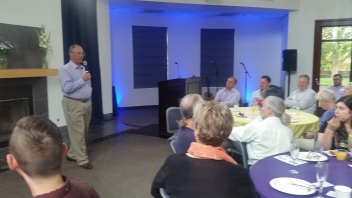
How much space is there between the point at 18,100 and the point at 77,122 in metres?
1.66

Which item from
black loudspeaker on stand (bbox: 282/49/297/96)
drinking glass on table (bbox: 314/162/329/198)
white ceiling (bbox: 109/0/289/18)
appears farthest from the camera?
black loudspeaker on stand (bbox: 282/49/297/96)

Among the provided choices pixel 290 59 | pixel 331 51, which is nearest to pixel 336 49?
pixel 331 51

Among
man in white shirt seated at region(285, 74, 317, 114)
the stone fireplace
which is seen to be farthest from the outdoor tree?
the stone fireplace

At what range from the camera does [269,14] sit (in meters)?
8.48

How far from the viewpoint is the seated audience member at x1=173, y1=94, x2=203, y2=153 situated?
2334mm

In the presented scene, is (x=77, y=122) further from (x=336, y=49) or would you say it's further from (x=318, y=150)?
(x=336, y=49)

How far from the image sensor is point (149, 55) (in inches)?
352

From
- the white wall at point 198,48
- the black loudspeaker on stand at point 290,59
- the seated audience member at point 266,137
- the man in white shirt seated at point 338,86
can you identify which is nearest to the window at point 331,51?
the black loudspeaker on stand at point 290,59

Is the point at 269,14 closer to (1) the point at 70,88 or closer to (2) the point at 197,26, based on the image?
(2) the point at 197,26

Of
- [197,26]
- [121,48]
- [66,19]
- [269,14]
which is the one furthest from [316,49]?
[66,19]

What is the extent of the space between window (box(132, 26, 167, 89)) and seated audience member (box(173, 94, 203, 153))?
649 centimetres

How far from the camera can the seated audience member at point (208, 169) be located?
4.65ft

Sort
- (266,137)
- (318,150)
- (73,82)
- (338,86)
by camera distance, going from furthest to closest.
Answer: (338,86) < (73,82) < (266,137) < (318,150)

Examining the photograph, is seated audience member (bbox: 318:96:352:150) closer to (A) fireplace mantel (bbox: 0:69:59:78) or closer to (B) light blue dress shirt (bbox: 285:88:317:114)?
(B) light blue dress shirt (bbox: 285:88:317:114)
